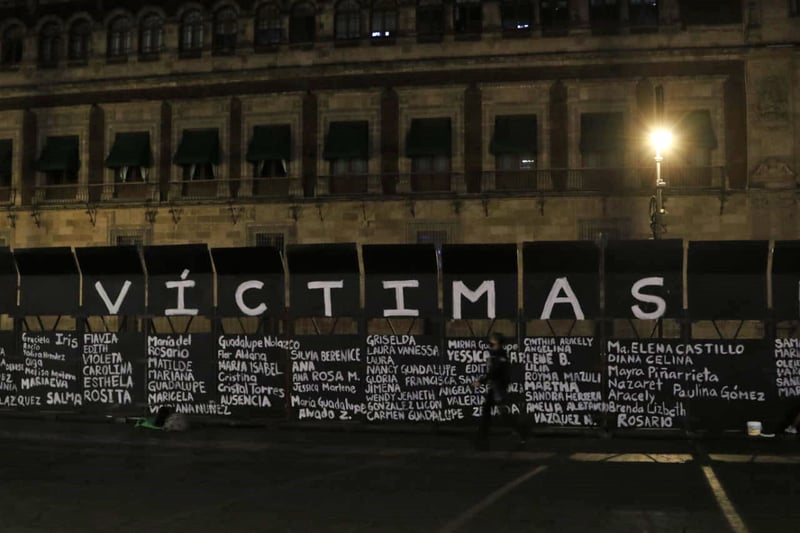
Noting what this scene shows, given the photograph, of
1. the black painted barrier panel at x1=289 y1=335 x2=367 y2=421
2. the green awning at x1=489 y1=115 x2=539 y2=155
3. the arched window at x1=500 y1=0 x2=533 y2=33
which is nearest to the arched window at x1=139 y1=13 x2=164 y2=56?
the arched window at x1=500 y1=0 x2=533 y2=33

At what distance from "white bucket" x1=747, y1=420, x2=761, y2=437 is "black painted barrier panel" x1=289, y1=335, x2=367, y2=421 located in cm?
656

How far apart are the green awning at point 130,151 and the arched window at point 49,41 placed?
5.29 metres

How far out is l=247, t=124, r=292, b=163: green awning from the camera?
1160 inches

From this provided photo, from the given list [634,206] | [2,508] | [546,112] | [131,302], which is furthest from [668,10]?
[2,508]

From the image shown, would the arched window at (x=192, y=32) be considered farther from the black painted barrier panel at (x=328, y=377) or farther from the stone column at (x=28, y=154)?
the black painted barrier panel at (x=328, y=377)

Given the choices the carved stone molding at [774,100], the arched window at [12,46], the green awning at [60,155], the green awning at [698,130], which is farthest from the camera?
the arched window at [12,46]

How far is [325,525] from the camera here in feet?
22.5

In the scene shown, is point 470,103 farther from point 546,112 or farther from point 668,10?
point 668,10

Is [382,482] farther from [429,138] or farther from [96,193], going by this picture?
[96,193]

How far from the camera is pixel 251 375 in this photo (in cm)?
1332

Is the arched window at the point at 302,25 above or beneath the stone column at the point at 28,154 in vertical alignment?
above

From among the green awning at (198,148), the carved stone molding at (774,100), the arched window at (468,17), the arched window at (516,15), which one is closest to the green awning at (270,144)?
the green awning at (198,148)

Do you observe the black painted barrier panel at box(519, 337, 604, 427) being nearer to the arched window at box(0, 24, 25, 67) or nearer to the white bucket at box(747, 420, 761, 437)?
the white bucket at box(747, 420, 761, 437)

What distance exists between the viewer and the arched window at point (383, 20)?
2941cm
